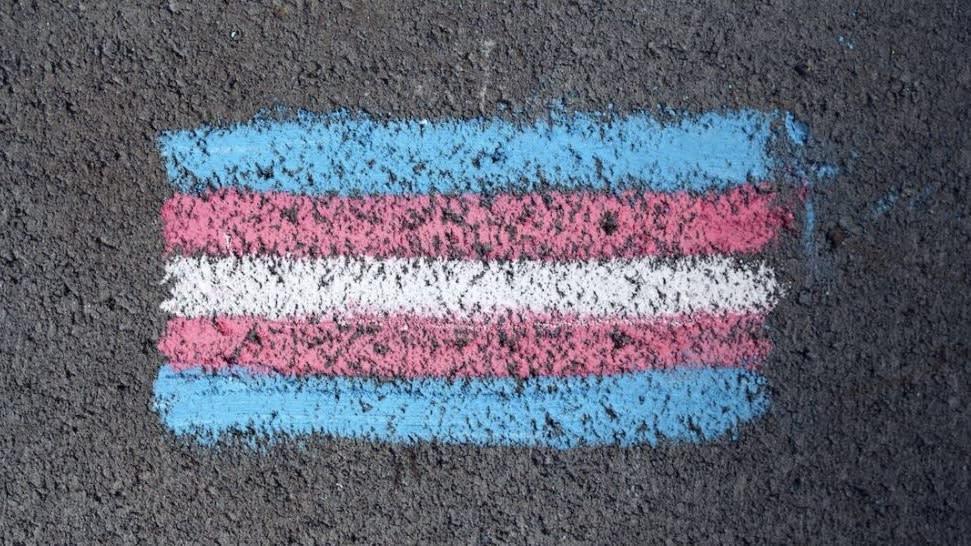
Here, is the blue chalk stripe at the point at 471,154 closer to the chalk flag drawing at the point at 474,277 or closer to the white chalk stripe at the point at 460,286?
the chalk flag drawing at the point at 474,277

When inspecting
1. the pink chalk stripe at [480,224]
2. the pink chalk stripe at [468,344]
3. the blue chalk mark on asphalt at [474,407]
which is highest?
the pink chalk stripe at [480,224]

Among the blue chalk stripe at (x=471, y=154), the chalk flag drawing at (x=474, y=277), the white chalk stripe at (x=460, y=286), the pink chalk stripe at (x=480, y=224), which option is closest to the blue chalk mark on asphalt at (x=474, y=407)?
the chalk flag drawing at (x=474, y=277)

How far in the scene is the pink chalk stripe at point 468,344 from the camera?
7.16 feet

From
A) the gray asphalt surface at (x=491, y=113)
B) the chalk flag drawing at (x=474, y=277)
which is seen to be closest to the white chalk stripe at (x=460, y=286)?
the chalk flag drawing at (x=474, y=277)

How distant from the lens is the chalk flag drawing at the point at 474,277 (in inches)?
85.7

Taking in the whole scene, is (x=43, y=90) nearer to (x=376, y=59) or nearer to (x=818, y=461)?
(x=376, y=59)

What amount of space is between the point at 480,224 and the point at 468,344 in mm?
379

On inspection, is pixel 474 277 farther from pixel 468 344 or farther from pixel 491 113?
pixel 491 113

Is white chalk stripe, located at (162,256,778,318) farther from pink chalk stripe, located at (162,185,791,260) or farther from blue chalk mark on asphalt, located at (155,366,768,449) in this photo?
blue chalk mark on asphalt, located at (155,366,768,449)

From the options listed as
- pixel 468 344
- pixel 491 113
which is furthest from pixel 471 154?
A: pixel 468 344

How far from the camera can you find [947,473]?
215 cm

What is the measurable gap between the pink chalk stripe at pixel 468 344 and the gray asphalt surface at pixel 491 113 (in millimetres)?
157

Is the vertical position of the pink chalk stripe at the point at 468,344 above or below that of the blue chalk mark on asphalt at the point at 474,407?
above

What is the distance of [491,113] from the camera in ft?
7.33
